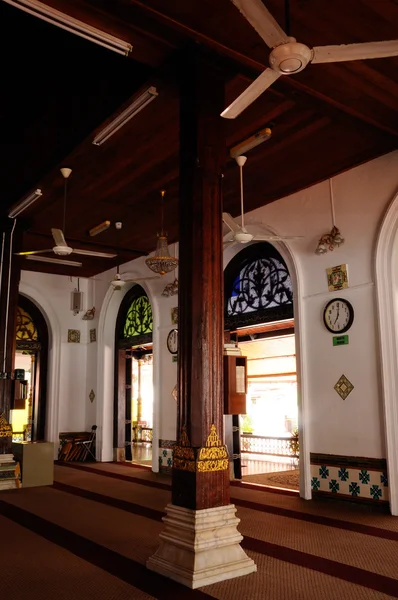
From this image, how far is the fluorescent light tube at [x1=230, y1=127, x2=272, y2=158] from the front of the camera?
604 centimetres

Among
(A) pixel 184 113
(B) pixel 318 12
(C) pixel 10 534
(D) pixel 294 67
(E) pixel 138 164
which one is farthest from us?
(E) pixel 138 164

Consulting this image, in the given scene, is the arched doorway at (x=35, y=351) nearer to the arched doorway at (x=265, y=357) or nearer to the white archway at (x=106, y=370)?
the white archway at (x=106, y=370)

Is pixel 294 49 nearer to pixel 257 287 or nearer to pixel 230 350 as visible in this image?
pixel 230 350

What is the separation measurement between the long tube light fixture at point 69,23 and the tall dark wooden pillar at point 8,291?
513 centimetres

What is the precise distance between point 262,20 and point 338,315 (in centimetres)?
484

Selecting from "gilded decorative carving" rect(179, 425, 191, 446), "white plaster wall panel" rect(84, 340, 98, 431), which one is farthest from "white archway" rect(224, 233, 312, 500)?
"white plaster wall panel" rect(84, 340, 98, 431)

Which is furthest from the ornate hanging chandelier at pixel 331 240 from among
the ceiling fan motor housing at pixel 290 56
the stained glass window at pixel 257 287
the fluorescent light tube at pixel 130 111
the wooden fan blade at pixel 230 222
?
the ceiling fan motor housing at pixel 290 56

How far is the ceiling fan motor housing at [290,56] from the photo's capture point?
10.9ft

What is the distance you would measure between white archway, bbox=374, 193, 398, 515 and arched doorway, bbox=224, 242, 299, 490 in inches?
73.5

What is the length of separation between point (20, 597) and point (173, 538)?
116 centimetres

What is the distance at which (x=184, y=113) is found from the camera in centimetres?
488

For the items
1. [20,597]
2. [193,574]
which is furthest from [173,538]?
[20,597]

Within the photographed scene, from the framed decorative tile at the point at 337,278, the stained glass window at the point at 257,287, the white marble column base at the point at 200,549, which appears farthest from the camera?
the stained glass window at the point at 257,287

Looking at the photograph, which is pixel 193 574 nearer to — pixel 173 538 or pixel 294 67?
pixel 173 538
